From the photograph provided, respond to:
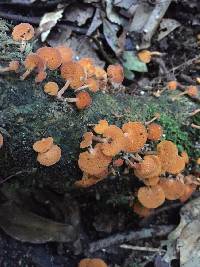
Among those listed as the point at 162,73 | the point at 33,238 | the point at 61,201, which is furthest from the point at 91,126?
the point at 162,73

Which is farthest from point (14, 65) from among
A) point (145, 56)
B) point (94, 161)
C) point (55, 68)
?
point (145, 56)

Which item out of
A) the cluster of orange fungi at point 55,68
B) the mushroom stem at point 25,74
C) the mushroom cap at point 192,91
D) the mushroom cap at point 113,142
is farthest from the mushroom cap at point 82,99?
the mushroom cap at point 192,91

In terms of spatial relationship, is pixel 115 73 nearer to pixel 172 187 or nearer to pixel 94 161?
pixel 94 161

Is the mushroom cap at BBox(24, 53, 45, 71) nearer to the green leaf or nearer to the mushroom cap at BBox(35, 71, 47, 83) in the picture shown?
the mushroom cap at BBox(35, 71, 47, 83)

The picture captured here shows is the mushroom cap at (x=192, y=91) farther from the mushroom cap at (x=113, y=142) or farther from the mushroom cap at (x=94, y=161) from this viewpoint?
the mushroom cap at (x=94, y=161)

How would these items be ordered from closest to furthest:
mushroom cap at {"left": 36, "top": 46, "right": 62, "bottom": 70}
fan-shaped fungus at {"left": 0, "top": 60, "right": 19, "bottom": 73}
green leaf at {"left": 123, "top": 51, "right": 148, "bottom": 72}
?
fan-shaped fungus at {"left": 0, "top": 60, "right": 19, "bottom": 73}
mushroom cap at {"left": 36, "top": 46, "right": 62, "bottom": 70}
green leaf at {"left": 123, "top": 51, "right": 148, "bottom": 72}

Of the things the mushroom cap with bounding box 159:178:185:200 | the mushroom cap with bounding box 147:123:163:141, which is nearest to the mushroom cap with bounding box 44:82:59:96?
the mushroom cap with bounding box 147:123:163:141
